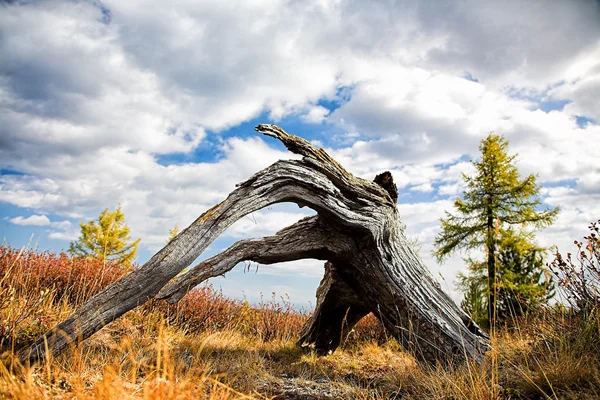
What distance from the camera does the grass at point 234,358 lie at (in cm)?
303

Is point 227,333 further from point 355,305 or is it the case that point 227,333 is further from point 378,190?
Result: point 378,190

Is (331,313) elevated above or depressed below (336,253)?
below

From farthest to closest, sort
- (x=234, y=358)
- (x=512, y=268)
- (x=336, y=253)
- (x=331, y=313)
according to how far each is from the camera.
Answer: (x=512, y=268) < (x=331, y=313) < (x=234, y=358) < (x=336, y=253)

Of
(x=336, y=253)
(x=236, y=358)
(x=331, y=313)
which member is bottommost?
(x=236, y=358)

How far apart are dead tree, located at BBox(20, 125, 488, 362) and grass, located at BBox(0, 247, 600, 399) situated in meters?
0.41

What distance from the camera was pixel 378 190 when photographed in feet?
17.3

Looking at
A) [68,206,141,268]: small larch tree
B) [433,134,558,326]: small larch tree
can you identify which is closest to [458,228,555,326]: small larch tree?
[433,134,558,326]: small larch tree

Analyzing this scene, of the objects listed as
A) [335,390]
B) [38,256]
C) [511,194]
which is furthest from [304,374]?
[511,194]

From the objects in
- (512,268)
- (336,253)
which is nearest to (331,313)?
(336,253)

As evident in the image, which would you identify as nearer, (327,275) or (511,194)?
(327,275)

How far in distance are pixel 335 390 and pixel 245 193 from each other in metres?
2.36

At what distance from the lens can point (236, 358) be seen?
5660 millimetres

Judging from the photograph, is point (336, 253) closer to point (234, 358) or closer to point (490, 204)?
point (234, 358)

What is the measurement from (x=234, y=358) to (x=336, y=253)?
2.14m
